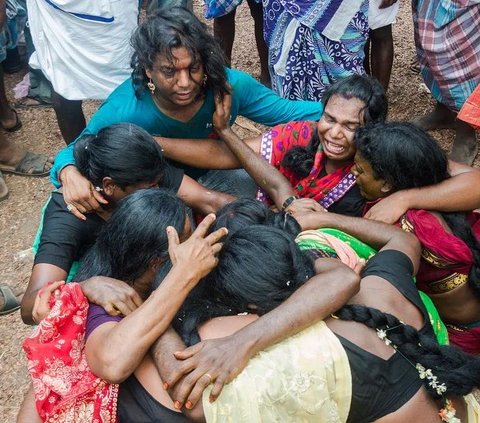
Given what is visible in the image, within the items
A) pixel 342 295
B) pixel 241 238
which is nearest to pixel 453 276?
pixel 342 295

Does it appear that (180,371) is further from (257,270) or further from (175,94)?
(175,94)

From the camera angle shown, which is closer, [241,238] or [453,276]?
[241,238]

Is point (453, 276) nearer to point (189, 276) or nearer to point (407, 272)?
point (407, 272)

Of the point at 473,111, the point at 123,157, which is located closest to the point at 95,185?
the point at 123,157

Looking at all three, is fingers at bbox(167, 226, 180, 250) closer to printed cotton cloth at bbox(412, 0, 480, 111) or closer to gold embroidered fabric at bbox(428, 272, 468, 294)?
gold embroidered fabric at bbox(428, 272, 468, 294)

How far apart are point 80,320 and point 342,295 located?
2.43 feet

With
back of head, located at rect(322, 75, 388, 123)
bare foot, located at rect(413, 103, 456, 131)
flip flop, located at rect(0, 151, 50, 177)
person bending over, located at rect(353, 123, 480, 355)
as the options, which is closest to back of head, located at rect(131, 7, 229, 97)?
back of head, located at rect(322, 75, 388, 123)

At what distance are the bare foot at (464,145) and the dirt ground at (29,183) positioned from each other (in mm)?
243

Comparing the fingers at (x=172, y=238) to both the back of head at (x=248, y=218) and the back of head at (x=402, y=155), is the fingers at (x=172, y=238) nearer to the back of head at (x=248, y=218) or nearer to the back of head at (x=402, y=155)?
the back of head at (x=248, y=218)

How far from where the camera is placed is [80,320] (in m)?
1.75

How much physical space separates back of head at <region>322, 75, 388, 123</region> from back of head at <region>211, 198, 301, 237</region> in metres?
0.71

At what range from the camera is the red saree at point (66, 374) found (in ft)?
5.37

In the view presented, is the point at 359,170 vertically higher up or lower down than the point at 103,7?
higher up

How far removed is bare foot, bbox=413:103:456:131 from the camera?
3.98m
